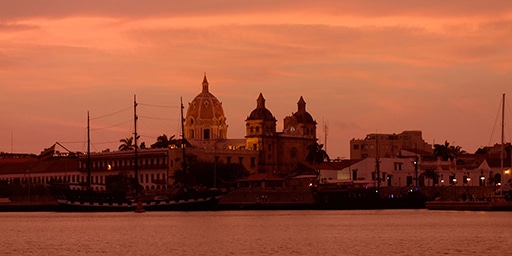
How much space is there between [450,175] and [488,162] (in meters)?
5.60

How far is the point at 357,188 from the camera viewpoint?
15662 centimetres

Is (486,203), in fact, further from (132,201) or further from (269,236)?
(269,236)

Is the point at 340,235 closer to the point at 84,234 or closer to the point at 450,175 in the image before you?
the point at 84,234

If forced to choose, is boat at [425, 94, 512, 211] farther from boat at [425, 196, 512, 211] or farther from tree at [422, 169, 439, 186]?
tree at [422, 169, 439, 186]

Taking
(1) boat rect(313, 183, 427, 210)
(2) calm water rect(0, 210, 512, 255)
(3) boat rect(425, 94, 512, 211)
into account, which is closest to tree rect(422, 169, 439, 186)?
(1) boat rect(313, 183, 427, 210)

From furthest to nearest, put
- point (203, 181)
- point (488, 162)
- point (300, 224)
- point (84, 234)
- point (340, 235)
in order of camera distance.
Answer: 1. point (203, 181)
2. point (488, 162)
3. point (300, 224)
4. point (84, 234)
5. point (340, 235)

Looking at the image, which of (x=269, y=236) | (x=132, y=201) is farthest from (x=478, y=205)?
(x=269, y=236)

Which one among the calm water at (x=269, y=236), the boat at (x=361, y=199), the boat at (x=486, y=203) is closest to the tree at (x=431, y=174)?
the boat at (x=361, y=199)

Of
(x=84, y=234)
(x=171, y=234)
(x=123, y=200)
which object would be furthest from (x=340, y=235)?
(x=123, y=200)

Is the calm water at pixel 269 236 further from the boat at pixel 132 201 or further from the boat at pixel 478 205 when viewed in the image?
the boat at pixel 132 201

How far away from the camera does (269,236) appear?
8656cm

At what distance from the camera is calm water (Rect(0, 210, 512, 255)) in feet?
240

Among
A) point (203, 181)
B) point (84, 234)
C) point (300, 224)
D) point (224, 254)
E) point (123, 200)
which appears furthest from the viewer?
point (203, 181)

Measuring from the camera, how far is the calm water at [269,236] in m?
73.1
